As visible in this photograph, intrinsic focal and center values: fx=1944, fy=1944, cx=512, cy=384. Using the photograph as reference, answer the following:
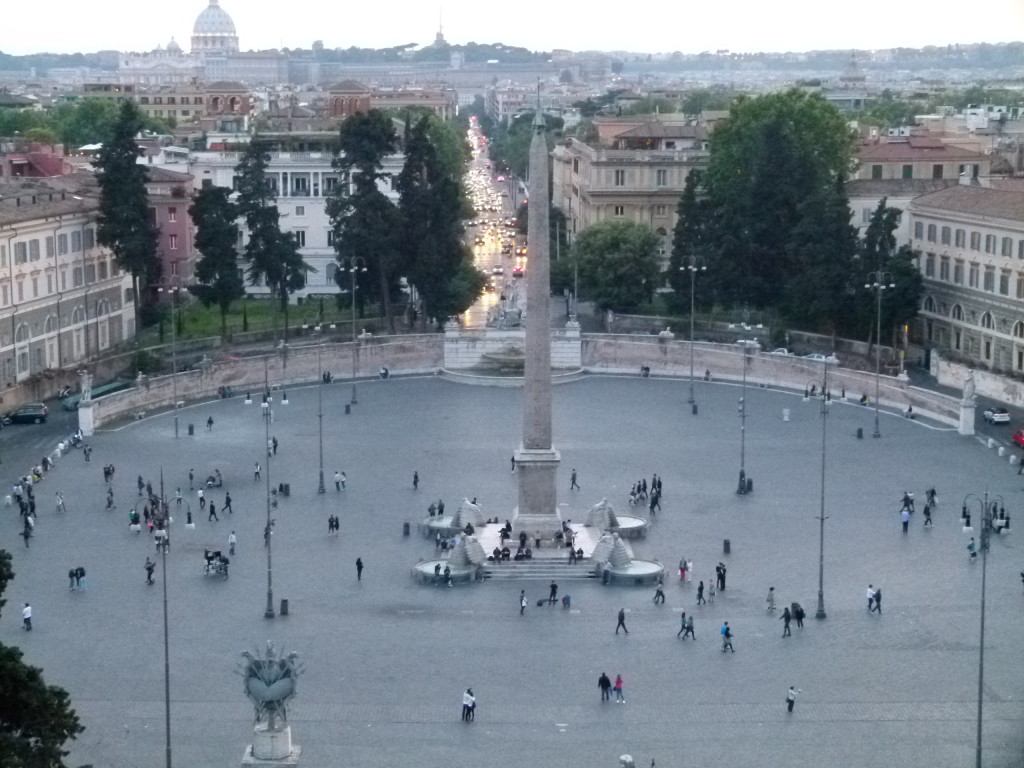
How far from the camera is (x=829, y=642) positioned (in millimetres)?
32125

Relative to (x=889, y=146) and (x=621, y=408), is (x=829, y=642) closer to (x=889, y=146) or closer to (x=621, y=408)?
(x=621, y=408)

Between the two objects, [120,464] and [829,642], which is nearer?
[829,642]

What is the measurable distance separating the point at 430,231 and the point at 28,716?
146 feet

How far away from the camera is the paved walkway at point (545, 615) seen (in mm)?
27500

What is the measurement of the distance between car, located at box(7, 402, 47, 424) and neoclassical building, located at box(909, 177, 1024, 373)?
1107 inches

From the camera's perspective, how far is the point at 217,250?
2549 inches

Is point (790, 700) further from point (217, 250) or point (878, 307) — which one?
point (217, 250)

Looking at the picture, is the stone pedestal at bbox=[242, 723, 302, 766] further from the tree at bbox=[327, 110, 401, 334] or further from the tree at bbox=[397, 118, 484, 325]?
the tree at bbox=[397, 118, 484, 325]

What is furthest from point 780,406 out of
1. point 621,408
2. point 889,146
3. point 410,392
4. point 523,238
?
point 523,238

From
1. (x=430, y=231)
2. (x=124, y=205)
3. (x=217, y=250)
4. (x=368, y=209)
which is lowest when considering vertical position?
(x=217, y=250)

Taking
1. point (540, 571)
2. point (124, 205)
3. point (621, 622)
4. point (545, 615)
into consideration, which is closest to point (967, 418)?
point (540, 571)

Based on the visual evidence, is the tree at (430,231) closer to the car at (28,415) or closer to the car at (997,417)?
the car at (28,415)

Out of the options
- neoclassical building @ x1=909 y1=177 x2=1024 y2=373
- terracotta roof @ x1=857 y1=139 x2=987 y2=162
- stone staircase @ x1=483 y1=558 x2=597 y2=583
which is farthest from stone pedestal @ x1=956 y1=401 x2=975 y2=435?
terracotta roof @ x1=857 y1=139 x2=987 y2=162

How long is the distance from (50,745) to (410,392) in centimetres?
3791
